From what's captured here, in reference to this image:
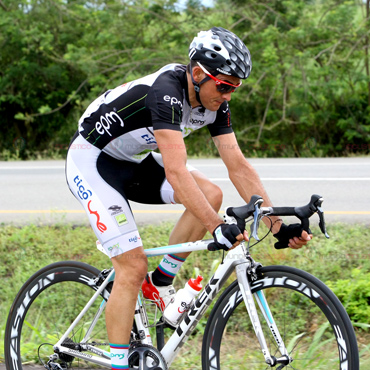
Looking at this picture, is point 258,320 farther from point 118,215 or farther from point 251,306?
point 118,215

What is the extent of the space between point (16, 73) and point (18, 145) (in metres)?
2.36

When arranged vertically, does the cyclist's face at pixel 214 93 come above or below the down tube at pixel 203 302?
above

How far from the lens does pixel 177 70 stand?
302cm

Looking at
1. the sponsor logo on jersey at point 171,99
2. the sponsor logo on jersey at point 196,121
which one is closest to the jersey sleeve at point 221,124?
the sponsor logo on jersey at point 196,121

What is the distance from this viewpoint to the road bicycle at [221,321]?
267 centimetres

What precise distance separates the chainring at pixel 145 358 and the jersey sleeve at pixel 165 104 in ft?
4.09

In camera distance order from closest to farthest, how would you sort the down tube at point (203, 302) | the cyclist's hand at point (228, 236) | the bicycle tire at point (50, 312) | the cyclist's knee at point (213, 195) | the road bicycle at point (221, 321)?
1. the cyclist's hand at point (228, 236)
2. the road bicycle at point (221, 321)
3. the down tube at point (203, 302)
4. the cyclist's knee at point (213, 195)
5. the bicycle tire at point (50, 312)

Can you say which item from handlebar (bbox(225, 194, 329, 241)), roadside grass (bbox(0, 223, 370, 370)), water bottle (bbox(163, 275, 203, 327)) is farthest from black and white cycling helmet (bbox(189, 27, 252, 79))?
roadside grass (bbox(0, 223, 370, 370))

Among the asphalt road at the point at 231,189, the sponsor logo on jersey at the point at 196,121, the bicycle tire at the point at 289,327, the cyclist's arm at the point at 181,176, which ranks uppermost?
the sponsor logo on jersey at the point at 196,121

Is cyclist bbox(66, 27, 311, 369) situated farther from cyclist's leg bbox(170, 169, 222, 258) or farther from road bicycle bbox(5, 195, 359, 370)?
road bicycle bbox(5, 195, 359, 370)

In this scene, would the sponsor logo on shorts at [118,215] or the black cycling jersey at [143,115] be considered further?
the sponsor logo on shorts at [118,215]

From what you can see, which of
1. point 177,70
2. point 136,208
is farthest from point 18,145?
point 177,70

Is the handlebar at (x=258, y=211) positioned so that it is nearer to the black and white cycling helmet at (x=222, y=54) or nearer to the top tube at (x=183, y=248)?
the top tube at (x=183, y=248)

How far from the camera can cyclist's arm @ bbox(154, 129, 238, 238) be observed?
2736 millimetres
